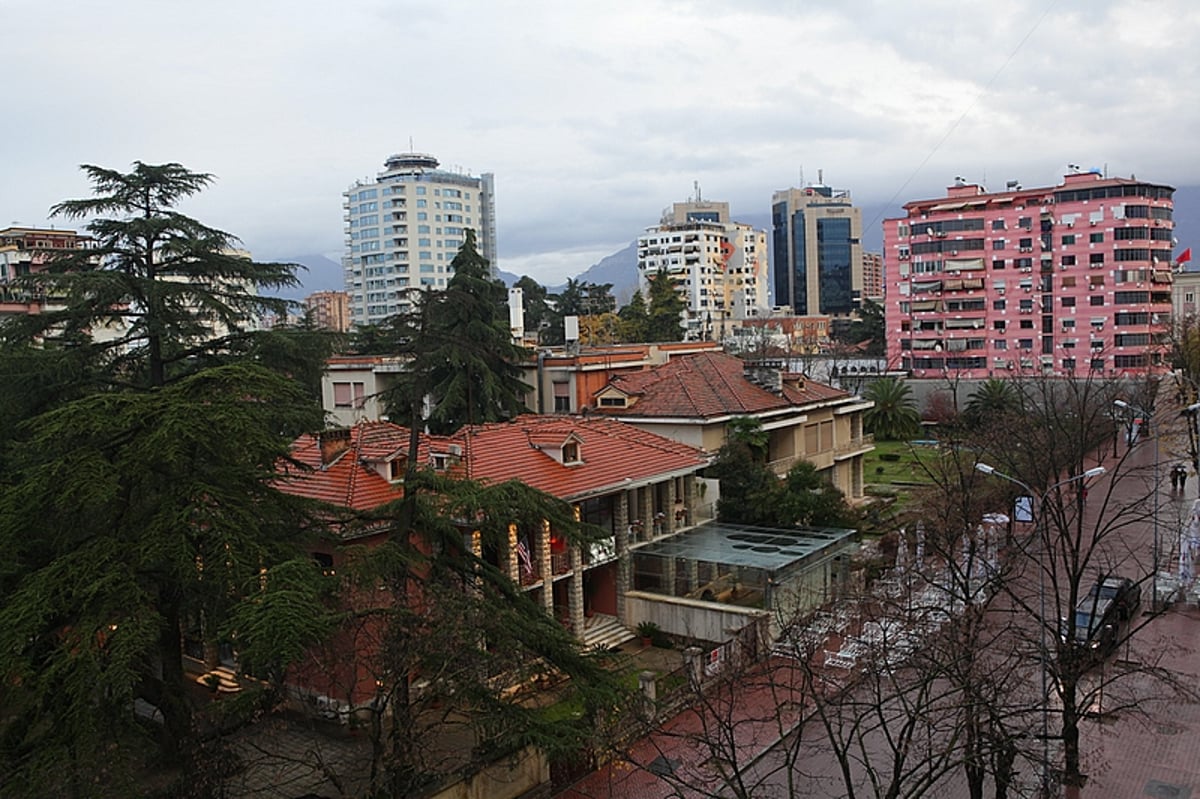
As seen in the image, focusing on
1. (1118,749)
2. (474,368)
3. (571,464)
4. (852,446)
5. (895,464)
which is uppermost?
(474,368)

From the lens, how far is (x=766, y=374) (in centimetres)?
3953

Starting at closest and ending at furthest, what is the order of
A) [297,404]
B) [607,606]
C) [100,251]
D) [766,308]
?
[297,404] → [100,251] → [607,606] → [766,308]

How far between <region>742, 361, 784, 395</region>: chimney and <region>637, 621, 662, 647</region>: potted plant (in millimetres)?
14906

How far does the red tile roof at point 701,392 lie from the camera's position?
116 ft

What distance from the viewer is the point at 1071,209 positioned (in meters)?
68.1

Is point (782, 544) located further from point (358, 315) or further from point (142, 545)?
point (358, 315)

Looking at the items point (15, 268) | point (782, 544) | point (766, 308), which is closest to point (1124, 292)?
point (782, 544)

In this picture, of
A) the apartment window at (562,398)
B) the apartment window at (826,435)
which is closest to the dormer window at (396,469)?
the apartment window at (562,398)

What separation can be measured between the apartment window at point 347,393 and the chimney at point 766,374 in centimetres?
1724

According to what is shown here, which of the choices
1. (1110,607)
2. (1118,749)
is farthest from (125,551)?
(1110,607)

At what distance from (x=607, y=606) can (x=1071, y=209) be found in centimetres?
5490

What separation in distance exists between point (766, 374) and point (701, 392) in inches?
164

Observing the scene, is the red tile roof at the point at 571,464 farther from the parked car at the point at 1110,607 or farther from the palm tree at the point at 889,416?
the palm tree at the point at 889,416

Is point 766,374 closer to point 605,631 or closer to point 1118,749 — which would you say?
point 605,631
